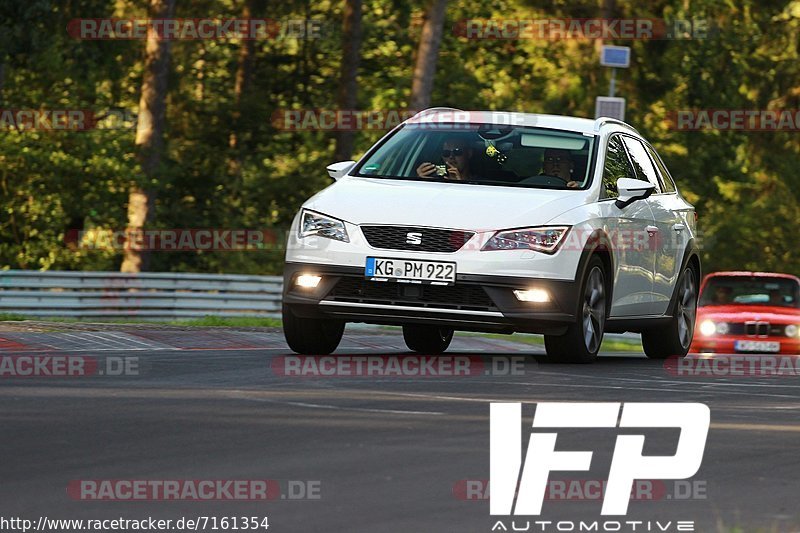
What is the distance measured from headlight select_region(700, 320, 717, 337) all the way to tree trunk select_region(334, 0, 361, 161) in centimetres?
2098

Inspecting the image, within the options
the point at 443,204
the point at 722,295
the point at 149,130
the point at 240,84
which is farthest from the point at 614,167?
the point at 240,84

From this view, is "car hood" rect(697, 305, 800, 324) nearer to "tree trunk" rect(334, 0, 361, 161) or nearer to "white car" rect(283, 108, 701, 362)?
"white car" rect(283, 108, 701, 362)

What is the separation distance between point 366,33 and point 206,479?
4129cm

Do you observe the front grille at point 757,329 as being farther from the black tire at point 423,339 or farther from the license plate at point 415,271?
the license plate at point 415,271

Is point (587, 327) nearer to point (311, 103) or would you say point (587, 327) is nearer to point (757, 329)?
point (757, 329)

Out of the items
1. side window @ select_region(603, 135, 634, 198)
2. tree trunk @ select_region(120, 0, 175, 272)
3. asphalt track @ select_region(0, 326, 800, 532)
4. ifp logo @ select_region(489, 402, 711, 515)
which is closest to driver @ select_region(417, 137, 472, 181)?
side window @ select_region(603, 135, 634, 198)

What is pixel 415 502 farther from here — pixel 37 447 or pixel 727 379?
pixel 727 379

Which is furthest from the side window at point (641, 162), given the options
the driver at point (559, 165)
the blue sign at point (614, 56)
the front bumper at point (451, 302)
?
the blue sign at point (614, 56)

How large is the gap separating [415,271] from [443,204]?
0.58m

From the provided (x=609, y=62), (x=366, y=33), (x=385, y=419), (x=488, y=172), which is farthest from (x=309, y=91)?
(x=385, y=419)

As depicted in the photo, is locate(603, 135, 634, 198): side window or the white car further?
locate(603, 135, 634, 198): side window

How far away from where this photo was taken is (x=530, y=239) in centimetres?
1239

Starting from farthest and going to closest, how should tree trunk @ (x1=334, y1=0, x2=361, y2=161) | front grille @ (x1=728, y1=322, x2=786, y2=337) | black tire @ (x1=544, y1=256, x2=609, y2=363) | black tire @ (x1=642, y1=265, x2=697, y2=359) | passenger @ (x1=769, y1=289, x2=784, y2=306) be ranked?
tree trunk @ (x1=334, y1=0, x2=361, y2=161), passenger @ (x1=769, y1=289, x2=784, y2=306), front grille @ (x1=728, y1=322, x2=786, y2=337), black tire @ (x1=642, y1=265, x2=697, y2=359), black tire @ (x1=544, y1=256, x2=609, y2=363)

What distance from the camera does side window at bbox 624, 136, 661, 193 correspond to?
49.1 feet
